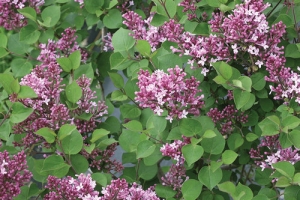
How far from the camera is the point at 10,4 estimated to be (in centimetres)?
189

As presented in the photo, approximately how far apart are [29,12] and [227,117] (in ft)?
2.33

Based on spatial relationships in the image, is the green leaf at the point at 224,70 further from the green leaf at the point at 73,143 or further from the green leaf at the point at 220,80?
the green leaf at the point at 73,143

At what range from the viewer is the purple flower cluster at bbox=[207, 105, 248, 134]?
64.7 inches

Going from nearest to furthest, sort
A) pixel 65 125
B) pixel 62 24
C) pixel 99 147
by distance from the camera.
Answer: pixel 65 125 → pixel 99 147 → pixel 62 24

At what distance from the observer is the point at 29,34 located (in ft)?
6.39

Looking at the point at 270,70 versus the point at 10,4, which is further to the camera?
the point at 10,4

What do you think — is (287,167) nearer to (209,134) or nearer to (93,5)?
(209,134)

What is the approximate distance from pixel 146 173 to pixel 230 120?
29cm

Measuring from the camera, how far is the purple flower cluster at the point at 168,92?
136 centimetres

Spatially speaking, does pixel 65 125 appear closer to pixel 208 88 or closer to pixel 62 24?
pixel 208 88

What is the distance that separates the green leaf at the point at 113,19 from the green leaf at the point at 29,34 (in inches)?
9.1

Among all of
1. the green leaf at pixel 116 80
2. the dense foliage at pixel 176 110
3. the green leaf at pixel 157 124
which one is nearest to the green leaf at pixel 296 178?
the dense foliage at pixel 176 110

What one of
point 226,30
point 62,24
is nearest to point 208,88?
point 226,30

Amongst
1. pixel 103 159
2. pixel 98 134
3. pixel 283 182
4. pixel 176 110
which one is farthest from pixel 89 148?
pixel 283 182
